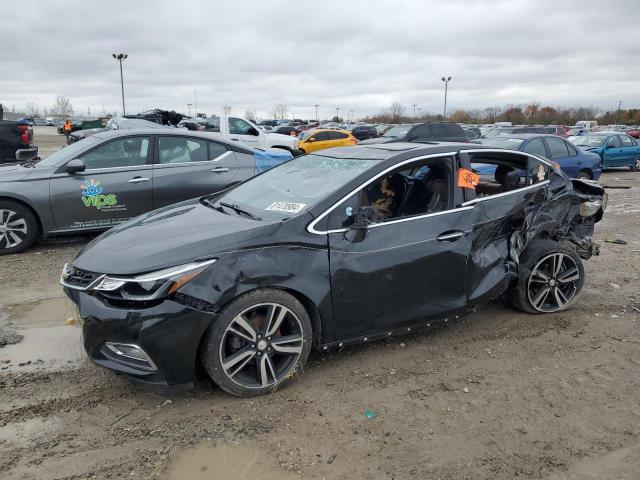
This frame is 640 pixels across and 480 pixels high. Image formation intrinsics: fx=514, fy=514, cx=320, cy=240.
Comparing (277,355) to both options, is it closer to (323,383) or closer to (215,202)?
(323,383)

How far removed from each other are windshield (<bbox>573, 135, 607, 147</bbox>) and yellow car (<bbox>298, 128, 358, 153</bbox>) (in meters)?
8.51

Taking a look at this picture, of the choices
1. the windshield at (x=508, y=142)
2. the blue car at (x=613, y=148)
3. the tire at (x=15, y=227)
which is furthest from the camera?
the blue car at (x=613, y=148)

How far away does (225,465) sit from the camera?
271 cm

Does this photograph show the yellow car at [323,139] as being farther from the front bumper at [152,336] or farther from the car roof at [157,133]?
the front bumper at [152,336]

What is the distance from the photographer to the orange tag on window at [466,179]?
411 centimetres

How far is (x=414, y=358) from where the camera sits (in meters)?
3.91

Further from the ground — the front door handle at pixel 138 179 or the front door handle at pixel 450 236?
the front door handle at pixel 138 179

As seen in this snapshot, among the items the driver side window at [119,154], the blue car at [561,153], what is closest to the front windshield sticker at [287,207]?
the driver side window at [119,154]

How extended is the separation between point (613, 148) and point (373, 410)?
742 inches

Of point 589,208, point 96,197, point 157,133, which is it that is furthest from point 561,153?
point 96,197

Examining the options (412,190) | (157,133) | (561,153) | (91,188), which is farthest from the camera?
(561,153)

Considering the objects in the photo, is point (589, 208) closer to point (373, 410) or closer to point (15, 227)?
point (373, 410)

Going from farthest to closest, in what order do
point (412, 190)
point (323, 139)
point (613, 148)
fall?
point (323, 139) → point (613, 148) → point (412, 190)

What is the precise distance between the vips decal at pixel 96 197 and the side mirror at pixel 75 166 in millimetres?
178
